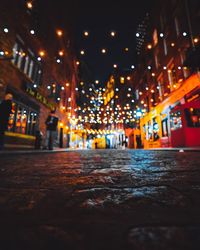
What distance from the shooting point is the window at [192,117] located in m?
10.9

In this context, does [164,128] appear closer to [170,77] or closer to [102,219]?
[170,77]

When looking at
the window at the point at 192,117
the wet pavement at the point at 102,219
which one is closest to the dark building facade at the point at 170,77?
the window at the point at 192,117

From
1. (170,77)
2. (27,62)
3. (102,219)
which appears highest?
(170,77)

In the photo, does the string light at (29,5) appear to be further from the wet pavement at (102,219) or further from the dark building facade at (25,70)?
the wet pavement at (102,219)

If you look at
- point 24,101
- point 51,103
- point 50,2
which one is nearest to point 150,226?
point 24,101

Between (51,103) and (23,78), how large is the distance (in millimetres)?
4656

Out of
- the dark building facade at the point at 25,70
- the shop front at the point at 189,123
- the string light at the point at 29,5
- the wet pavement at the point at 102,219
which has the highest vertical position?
the string light at the point at 29,5

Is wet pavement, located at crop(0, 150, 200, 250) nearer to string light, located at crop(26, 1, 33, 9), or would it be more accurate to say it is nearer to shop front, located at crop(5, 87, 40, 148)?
shop front, located at crop(5, 87, 40, 148)

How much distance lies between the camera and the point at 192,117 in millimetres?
11008

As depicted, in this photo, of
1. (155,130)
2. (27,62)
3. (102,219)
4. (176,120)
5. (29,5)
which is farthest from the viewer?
(155,130)

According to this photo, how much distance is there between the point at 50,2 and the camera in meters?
14.1

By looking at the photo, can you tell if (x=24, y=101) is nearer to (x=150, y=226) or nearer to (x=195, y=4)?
(x=150, y=226)

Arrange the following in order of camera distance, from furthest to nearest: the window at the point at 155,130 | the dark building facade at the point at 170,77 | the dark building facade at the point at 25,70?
the window at the point at 155,130 < the dark building facade at the point at 170,77 < the dark building facade at the point at 25,70

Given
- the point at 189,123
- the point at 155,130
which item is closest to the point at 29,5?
the point at 189,123
